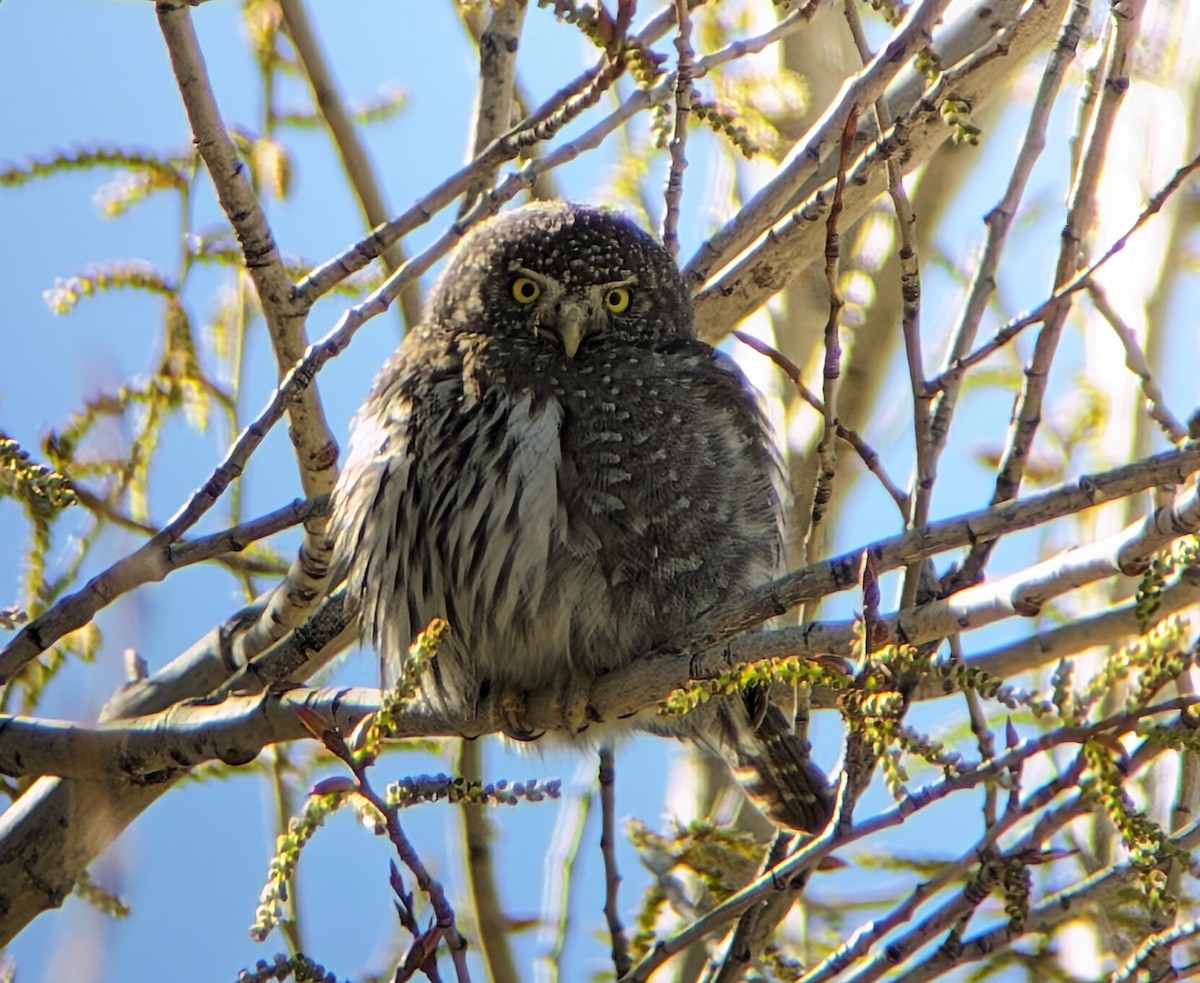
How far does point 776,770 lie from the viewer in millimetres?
3760

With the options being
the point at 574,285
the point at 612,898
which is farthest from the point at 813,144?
the point at 612,898

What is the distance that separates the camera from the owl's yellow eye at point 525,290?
12.5 feet

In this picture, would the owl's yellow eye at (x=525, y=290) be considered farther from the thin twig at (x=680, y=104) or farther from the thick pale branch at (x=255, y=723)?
the thick pale branch at (x=255, y=723)

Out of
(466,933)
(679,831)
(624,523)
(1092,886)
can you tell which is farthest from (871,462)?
(466,933)

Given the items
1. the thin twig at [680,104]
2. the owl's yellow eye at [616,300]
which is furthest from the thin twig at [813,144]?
the thin twig at [680,104]

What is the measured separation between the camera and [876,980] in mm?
2742

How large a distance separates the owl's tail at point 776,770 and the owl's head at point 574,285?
0.98 m

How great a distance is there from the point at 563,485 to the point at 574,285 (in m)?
0.68

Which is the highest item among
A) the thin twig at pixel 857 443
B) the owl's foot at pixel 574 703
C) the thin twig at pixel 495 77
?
the thin twig at pixel 495 77

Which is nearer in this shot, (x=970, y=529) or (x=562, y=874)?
(x=970, y=529)

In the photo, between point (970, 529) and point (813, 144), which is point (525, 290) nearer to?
point (813, 144)

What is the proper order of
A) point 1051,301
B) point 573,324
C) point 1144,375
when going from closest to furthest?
point 1051,301, point 1144,375, point 573,324

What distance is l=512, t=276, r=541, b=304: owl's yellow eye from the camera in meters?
3.82

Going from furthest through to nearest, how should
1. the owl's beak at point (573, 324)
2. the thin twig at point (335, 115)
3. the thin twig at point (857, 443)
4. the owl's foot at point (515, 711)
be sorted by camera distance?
1. the thin twig at point (335, 115)
2. the owl's beak at point (573, 324)
3. the owl's foot at point (515, 711)
4. the thin twig at point (857, 443)
